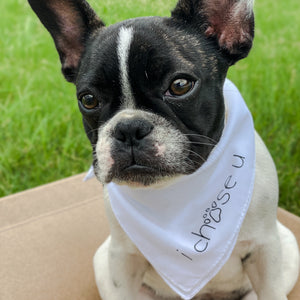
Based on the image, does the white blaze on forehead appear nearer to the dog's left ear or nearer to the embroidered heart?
the dog's left ear

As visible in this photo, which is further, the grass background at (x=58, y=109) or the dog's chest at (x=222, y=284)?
the grass background at (x=58, y=109)

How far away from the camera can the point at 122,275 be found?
156cm

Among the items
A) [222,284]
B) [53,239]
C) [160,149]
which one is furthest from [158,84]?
[53,239]

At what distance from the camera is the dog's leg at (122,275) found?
1.55 m

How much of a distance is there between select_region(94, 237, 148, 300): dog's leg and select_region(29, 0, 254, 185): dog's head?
34 centimetres

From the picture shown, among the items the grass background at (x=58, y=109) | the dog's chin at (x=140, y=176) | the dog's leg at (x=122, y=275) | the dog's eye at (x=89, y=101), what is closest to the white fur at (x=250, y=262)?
the dog's leg at (x=122, y=275)

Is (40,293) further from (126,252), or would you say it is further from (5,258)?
(126,252)

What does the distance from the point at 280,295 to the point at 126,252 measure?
1.61 feet

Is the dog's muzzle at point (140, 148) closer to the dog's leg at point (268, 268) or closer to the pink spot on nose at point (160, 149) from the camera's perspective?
the pink spot on nose at point (160, 149)

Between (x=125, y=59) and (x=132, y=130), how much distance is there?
0.19m

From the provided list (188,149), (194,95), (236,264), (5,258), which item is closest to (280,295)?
(236,264)

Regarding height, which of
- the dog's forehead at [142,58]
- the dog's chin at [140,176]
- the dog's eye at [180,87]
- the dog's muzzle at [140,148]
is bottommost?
the dog's chin at [140,176]

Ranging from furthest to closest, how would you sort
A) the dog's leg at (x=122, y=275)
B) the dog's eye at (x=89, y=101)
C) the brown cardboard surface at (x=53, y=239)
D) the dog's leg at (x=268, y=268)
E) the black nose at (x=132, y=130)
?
the brown cardboard surface at (x=53, y=239) < the dog's leg at (x=122, y=275) < the dog's leg at (x=268, y=268) < the dog's eye at (x=89, y=101) < the black nose at (x=132, y=130)

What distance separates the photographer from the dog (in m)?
1.26
